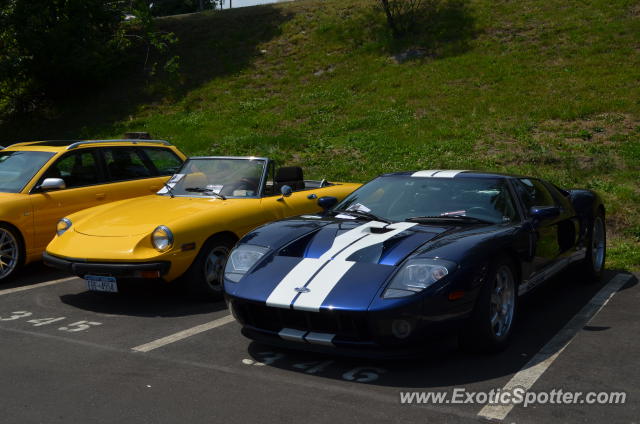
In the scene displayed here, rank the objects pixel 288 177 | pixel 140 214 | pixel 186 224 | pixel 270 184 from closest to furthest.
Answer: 1. pixel 186 224
2. pixel 140 214
3. pixel 270 184
4. pixel 288 177

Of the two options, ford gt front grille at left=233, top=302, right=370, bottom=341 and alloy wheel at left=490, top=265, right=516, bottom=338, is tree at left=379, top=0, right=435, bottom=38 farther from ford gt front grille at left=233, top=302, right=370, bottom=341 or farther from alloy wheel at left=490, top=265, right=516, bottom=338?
ford gt front grille at left=233, top=302, right=370, bottom=341

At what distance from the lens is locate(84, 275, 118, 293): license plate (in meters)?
5.93

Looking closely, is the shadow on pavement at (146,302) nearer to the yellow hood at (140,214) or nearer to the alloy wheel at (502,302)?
the yellow hood at (140,214)

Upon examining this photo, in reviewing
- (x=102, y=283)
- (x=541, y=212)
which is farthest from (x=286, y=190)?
(x=541, y=212)

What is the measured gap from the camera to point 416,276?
4297 mm

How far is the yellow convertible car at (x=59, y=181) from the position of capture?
7.40 metres

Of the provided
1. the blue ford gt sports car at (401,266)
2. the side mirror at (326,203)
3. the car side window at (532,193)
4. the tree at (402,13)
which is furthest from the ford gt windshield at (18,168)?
the tree at (402,13)

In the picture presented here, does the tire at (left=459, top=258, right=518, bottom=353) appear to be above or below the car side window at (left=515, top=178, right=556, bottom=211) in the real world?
below

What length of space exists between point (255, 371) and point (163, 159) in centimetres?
544

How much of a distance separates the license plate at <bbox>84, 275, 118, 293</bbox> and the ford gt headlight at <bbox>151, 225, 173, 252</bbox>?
1.56ft

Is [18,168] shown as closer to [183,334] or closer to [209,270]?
[209,270]

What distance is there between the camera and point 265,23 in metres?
28.5

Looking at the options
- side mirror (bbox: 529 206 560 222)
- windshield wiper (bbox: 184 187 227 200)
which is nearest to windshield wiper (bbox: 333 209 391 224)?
side mirror (bbox: 529 206 560 222)

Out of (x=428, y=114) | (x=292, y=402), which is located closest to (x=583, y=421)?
(x=292, y=402)
